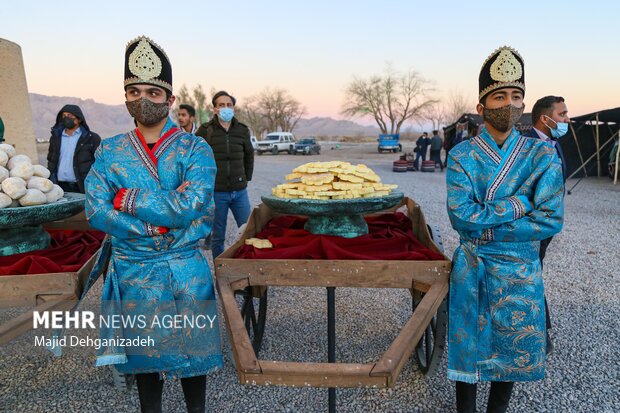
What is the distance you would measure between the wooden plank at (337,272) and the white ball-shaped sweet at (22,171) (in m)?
1.33

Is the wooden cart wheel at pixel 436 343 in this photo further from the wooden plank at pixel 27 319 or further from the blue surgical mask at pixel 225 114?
the blue surgical mask at pixel 225 114

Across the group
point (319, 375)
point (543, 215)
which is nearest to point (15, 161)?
point (319, 375)

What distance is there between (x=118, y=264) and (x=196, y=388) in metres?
0.71

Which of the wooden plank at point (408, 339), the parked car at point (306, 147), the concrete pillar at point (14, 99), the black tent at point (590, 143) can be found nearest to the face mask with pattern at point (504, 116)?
the wooden plank at point (408, 339)

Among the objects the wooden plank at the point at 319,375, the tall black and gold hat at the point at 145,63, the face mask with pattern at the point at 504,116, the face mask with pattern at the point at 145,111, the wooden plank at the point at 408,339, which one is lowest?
the wooden plank at the point at 319,375

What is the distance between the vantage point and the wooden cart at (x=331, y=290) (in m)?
1.45

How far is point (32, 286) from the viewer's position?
75.1 inches

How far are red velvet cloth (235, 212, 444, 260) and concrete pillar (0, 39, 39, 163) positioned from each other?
10658 mm

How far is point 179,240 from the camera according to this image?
1.87 m

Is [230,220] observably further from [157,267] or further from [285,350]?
[157,267]

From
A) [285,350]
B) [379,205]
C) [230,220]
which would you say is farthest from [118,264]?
[230,220]

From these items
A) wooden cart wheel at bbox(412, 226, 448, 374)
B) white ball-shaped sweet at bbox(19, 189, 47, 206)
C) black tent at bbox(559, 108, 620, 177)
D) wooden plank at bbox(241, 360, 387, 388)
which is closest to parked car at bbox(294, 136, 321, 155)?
black tent at bbox(559, 108, 620, 177)

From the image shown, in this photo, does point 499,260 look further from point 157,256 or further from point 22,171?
point 22,171

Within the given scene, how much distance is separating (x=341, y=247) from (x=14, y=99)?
1163 centimetres
